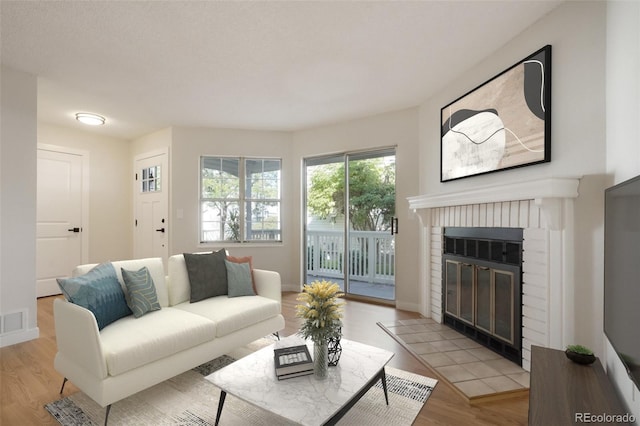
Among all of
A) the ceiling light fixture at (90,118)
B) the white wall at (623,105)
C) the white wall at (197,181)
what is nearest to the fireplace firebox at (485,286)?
the white wall at (623,105)

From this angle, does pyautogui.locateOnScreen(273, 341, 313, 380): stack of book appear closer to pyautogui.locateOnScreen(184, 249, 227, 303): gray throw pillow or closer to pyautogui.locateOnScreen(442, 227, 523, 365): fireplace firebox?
pyautogui.locateOnScreen(184, 249, 227, 303): gray throw pillow

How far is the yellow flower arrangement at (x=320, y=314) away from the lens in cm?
163

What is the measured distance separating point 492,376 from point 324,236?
3060 mm

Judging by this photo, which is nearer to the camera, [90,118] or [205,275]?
[205,275]

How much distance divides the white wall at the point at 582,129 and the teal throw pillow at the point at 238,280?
2.46 meters

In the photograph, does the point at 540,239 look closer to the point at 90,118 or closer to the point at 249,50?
the point at 249,50

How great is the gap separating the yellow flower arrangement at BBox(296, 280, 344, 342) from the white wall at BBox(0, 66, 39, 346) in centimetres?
296

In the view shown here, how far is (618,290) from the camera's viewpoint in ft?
4.11

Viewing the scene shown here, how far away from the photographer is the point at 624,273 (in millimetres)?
1186

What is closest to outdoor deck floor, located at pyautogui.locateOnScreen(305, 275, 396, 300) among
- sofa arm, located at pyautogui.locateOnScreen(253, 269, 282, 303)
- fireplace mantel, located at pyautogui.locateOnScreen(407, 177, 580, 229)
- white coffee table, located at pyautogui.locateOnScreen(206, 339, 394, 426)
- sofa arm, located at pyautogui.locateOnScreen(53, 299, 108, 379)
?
sofa arm, located at pyautogui.locateOnScreen(253, 269, 282, 303)

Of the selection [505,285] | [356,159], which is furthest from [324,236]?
[505,285]

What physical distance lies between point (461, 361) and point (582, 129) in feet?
6.07

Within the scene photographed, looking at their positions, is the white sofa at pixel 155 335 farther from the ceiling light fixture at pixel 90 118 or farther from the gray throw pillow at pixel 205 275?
the ceiling light fixture at pixel 90 118

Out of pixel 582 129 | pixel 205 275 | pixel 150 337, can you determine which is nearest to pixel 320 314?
pixel 150 337
